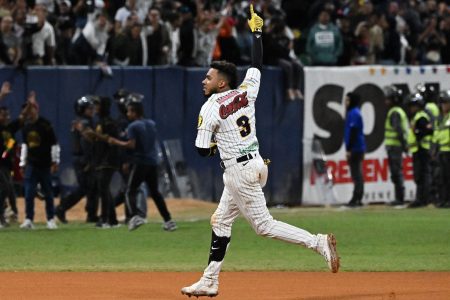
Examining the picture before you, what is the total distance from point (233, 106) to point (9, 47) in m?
12.1

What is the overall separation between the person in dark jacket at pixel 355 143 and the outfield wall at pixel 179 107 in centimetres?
160

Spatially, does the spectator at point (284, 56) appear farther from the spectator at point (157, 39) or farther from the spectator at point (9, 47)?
the spectator at point (9, 47)

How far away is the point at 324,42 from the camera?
84.2ft

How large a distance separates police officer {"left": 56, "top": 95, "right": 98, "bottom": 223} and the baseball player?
8.56 m

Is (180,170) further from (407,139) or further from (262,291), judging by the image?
(262,291)

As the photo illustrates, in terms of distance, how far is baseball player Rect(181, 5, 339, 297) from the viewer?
1120 centimetres

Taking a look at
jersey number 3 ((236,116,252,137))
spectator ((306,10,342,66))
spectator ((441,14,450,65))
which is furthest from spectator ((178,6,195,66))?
jersey number 3 ((236,116,252,137))

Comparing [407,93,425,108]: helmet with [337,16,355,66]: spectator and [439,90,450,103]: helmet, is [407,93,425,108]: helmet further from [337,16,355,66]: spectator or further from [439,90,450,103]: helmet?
[337,16,355,66]: spectator

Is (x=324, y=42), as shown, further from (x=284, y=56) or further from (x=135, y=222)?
(x=135, y=222)

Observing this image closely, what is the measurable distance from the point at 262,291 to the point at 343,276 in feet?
5.60

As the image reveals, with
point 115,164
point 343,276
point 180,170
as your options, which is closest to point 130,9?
point 180,170

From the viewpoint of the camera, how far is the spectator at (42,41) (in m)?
22.0

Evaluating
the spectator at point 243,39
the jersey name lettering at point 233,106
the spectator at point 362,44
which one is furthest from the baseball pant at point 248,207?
the spectator at point 362,44

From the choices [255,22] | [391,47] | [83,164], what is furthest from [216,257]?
[391,47]
